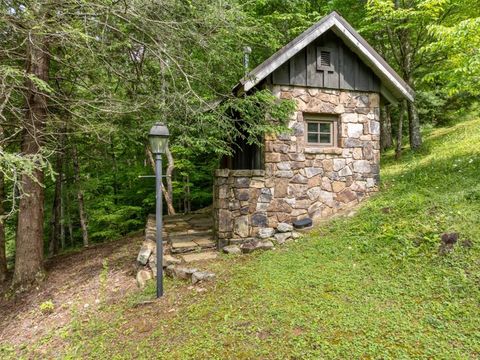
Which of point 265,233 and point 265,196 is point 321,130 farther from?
point 265,233

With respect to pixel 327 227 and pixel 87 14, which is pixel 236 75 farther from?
pixel 327 227

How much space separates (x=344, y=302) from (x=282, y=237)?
240 cm

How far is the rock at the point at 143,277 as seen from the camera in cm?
477

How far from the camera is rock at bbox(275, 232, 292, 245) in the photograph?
5.96 m

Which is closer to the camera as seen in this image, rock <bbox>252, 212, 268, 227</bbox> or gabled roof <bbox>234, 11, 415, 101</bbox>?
gabled roof <bbox>234, 11, 415, 101</bbox>

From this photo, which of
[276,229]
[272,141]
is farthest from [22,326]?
[272,141]

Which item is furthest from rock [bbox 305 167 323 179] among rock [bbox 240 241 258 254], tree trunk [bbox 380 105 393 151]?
tree trunk [bbox 380 105 393 151]

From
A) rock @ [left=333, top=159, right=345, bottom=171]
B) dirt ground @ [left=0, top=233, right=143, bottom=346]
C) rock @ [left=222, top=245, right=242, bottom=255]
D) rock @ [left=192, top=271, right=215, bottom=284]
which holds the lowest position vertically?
dirt ground @ [left=0, top=233, right=143, bottom=346]

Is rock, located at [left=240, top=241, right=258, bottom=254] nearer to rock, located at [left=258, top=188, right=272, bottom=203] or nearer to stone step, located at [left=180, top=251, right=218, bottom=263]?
stone step, located at [left=180, top=251, right=218, bottom=263]

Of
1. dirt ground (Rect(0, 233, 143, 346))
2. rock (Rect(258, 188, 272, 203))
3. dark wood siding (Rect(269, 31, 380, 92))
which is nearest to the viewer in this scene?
dirt ground (Rect(0, 233, 143, 346))

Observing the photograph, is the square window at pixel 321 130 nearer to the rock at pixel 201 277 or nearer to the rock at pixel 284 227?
the rock at pixel 284 227

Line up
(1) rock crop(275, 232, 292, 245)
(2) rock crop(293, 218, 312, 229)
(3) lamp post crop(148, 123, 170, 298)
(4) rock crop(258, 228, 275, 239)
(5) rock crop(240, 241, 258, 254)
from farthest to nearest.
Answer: (2) rock crop(293, 218, 312, 229) < (4) rock crop(258, 228, 275, 239) < (1) rock crop(275, 232, 292, 245) < (5) rock crop(240, 241, 258, 254) < (3) lamp post crop(148, 123, 170, 298)

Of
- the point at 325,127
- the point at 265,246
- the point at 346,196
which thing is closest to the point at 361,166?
the point at 346,196

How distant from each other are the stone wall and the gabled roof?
0.53 m
